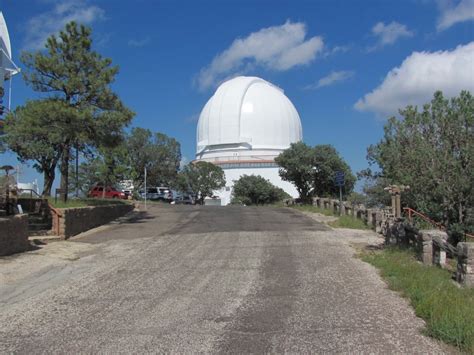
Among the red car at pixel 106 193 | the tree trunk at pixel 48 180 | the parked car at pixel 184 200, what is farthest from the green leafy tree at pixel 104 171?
the tree trunk at pixel 48 180

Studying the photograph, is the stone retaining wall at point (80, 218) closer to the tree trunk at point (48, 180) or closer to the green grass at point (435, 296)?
the tree trunk at point (48, 180)

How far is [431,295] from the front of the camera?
23.4ft

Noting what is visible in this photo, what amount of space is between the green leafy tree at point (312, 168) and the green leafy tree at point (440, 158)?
2386 centimetres

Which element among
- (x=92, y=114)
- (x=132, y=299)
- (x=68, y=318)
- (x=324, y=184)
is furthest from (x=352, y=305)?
(x=324, y=184)

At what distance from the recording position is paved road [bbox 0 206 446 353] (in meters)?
5.61

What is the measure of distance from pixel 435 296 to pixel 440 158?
5.82 m

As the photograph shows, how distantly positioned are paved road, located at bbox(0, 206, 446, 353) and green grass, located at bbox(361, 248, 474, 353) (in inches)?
8.9

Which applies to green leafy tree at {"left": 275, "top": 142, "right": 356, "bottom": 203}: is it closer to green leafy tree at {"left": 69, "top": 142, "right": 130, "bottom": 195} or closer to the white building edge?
green leafy tree at {"left": 69, "top": 142, "right": 130, "bottom": 195}

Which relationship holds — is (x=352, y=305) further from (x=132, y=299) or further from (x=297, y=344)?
(x=132, y=299)

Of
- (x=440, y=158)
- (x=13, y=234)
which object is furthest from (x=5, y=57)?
(x=440, y=158)

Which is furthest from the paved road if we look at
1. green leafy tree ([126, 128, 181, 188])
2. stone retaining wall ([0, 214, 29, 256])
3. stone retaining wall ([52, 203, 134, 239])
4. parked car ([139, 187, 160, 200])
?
green leafy tree ([126, 128, 181, 188])

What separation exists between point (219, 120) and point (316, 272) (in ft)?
204

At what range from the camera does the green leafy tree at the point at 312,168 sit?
3762 centimetres

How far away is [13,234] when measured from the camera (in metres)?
12.5
